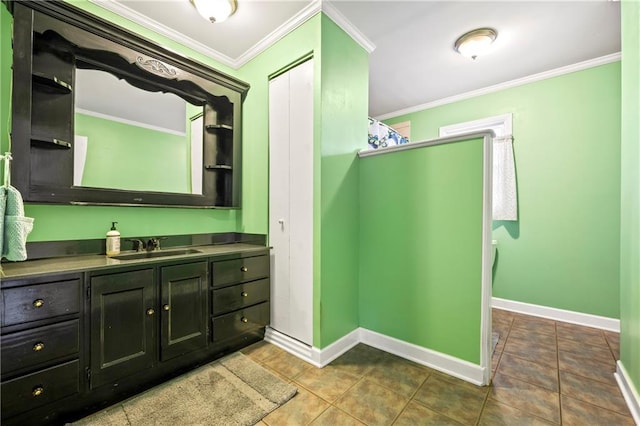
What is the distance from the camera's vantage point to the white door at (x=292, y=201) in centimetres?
200

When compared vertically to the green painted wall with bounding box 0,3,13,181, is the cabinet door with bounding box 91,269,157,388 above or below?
below

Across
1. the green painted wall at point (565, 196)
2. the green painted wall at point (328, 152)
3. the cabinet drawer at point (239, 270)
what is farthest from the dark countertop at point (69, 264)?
the green painted wall at point (565, 196)

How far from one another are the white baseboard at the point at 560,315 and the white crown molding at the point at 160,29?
3509 millimetres

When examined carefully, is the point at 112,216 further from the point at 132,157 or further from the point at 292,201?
the point at 292,201

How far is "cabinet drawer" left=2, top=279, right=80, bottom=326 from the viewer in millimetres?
1188

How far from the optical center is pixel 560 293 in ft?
8.84

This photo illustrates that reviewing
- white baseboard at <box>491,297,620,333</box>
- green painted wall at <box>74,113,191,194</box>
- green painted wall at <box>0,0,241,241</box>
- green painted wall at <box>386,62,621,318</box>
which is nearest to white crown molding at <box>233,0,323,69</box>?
green painted wall at <box>0,0,241,241</box>

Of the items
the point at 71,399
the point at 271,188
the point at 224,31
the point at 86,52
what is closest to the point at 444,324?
the point at 271,188

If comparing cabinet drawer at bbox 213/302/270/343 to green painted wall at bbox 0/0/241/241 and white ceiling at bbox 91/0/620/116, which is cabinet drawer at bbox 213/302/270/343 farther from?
white ceiling at bbox 91/0/620/116

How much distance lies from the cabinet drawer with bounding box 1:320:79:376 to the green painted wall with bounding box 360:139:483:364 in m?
1.91

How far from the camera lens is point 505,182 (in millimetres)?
2992

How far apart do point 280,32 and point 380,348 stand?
2.74m

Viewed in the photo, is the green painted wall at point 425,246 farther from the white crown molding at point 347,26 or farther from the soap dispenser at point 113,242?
Result: the soap dispenser at point 113,242

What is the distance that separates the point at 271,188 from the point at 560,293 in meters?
3.13
